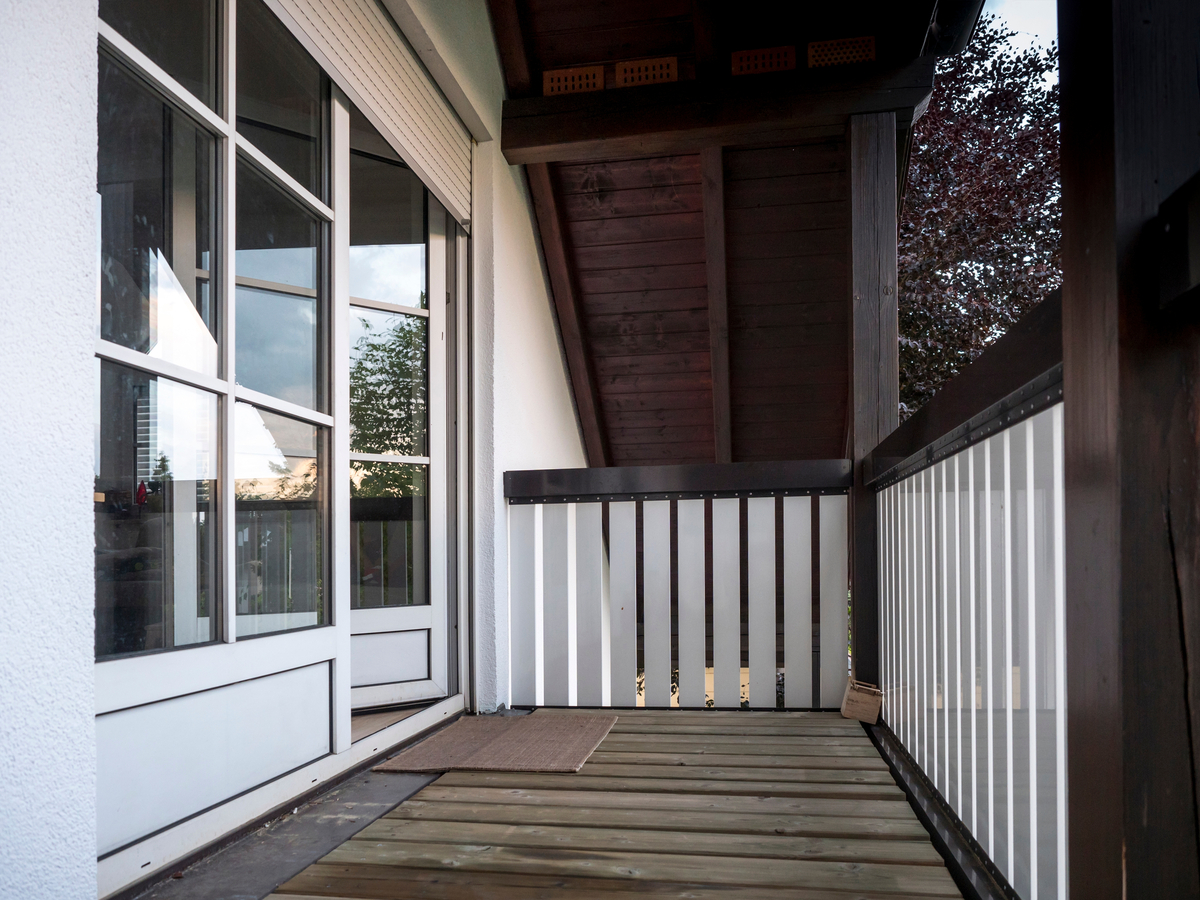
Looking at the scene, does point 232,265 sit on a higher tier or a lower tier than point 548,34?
lower

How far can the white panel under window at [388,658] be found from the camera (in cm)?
275

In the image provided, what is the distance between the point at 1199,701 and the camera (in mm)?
709

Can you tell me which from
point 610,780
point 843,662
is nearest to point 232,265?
point 610,780

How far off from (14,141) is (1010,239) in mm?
5535

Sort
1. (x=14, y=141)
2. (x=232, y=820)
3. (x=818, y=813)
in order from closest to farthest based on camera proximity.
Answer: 1. (x=14, y=141)
2. (x=232, y=820)
3. (x=818, y=813)

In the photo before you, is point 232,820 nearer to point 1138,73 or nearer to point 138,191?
point 138,191

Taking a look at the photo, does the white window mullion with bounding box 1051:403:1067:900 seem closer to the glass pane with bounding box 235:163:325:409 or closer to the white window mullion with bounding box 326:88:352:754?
the glass pane with bounding box 235:163:325:409

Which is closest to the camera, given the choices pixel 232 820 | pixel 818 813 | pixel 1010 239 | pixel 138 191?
pixel 138 191

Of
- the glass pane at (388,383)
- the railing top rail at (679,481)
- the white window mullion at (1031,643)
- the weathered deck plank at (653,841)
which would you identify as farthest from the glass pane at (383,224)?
the white window mullion at (1031,643)

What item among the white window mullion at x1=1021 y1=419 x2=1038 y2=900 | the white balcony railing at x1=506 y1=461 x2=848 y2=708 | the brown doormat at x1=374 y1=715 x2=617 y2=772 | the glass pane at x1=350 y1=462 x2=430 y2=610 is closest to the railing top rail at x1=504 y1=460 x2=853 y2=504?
the white balcony railing at x1=506 y1=461 x2=848 y2=708

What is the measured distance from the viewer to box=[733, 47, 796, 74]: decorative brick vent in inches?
122

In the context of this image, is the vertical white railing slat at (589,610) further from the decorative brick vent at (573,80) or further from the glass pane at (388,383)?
the decorative brick vent at (573,80)

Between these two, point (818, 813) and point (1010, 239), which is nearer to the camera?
point (818, 813)

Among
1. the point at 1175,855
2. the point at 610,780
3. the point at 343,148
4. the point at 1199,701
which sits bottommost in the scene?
the point at 610,780
